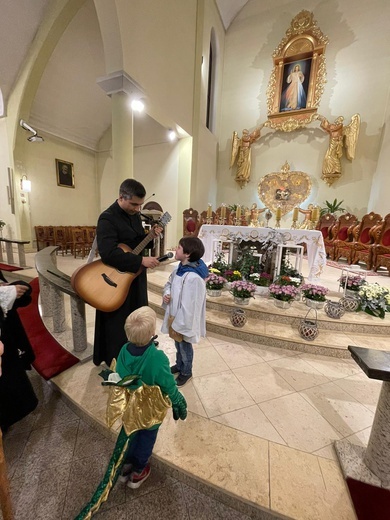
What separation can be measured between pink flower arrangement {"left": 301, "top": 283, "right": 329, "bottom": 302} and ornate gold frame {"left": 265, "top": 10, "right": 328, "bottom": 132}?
7293 mm

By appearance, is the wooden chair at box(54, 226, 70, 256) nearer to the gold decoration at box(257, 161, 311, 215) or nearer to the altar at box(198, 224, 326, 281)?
the altar at box(198, 224, 326, 281)

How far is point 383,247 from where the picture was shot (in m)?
4.73

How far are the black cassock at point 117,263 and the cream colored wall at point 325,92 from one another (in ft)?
26.1

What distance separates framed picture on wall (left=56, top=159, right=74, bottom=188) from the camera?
26.6 feet

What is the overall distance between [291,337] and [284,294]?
2.00 ft

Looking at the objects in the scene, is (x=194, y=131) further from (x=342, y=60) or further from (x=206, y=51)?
(x=342, y=60)

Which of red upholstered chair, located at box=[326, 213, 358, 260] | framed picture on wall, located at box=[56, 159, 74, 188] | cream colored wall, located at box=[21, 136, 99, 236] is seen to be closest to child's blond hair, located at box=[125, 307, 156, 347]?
red upholstered chair, located at box=[326, 213, 358, 260]

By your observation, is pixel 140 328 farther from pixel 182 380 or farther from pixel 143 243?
pixel 182 380

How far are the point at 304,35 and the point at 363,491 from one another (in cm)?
1139

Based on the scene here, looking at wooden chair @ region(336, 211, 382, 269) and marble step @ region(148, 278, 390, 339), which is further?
wooden chair @ region(336, 211, 382, 269)

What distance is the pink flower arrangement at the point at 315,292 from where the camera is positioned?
2953 millimetres

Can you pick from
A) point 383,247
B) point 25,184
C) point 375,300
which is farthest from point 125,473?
point 25,184

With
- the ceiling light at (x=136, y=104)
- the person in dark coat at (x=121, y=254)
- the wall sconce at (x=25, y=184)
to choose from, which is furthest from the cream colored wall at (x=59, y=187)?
the person in dark coat at (x=121, y=254)

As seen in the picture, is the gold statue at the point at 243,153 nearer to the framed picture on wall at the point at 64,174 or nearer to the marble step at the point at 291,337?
the framed picture on wall at the point at 64,174
